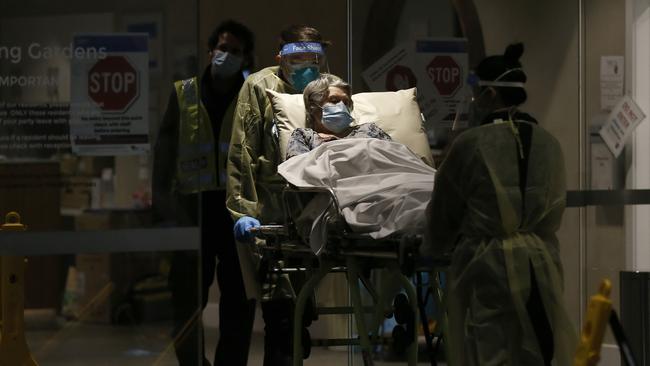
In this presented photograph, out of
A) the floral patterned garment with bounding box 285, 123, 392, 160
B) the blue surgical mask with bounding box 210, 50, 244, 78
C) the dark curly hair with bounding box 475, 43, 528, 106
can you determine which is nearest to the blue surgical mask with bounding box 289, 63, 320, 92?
the floral patterned garment with bounding box 285, 123, 392, 160

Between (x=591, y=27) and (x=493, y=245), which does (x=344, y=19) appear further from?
(x=493, y=245)

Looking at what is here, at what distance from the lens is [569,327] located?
4.20 metres

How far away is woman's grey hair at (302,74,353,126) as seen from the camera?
536 centimetres

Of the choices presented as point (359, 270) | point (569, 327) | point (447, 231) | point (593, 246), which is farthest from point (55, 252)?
point (593, 246)

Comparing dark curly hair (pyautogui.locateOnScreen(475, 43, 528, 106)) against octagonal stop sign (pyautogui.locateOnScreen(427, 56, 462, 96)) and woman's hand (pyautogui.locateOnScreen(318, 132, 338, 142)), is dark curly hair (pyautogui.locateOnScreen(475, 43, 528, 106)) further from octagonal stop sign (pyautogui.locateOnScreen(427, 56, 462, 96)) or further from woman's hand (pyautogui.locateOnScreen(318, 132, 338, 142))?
octagonal stop sign (pyautogui.locateOnScreen(427, 56, 462, 96))

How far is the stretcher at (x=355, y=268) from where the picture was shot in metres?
4.48

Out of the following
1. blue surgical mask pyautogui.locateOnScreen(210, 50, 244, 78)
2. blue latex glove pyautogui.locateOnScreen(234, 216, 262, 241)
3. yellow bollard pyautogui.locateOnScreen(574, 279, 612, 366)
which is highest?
blue surgical mask pyautogui.locateOnScreen(210, 50, 244, 78)

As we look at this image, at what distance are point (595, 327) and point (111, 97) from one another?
2.72m

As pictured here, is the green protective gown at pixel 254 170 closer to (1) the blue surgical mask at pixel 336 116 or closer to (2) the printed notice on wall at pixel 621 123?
(1) the blue surgical mask at pixel 336 116

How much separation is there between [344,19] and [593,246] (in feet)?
6.54

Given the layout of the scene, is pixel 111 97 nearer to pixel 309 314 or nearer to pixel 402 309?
pixel 309 314

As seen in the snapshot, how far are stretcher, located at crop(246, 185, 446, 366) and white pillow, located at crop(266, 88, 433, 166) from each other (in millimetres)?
462

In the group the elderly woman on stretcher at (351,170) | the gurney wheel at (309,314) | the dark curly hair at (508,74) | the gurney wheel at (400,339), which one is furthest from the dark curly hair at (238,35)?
the dark curly hair at (508,74)

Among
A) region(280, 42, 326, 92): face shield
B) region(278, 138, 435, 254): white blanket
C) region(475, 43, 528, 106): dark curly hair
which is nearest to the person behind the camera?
region(475, 43, 528, 106): dark curly hair
